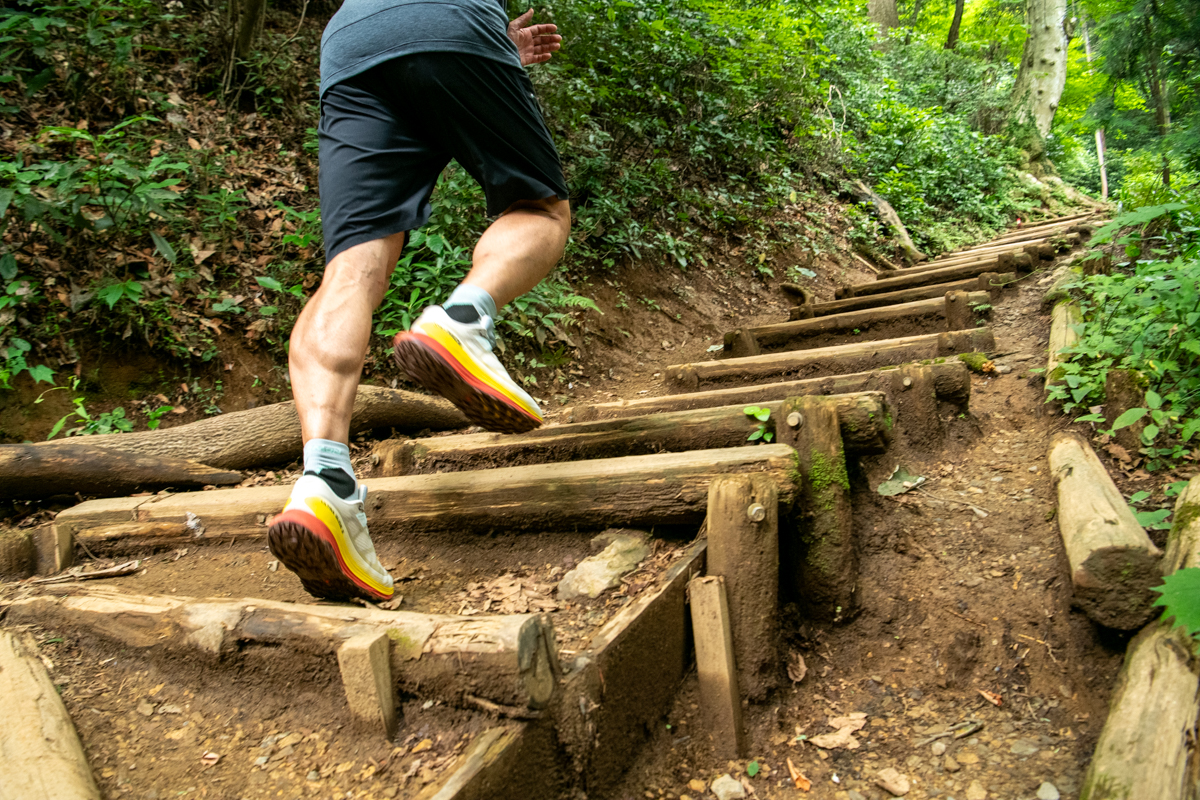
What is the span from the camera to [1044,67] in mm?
13664

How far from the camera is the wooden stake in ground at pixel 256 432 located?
282cm

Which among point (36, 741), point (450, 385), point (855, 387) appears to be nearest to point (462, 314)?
point (450, 385)

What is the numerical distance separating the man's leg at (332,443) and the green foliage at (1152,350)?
90.2 inches

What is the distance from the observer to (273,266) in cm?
405

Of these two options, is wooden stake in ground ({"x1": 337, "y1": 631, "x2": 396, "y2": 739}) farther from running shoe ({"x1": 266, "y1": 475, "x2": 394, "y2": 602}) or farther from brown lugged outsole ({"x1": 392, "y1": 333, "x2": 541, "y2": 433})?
brown lugged outsole ({"x1": 392, "y1": 333, "x2": 541, "y2": 433})

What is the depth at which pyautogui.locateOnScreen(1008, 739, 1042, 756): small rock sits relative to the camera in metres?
1.42

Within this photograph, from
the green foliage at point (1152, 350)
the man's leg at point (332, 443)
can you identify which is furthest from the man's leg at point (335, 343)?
the green foliage at point (1152, 350)

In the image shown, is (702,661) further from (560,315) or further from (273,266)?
(273,266)

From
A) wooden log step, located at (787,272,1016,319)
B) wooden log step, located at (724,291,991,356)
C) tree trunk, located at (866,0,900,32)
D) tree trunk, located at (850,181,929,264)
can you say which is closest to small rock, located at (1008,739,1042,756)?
wooden log step, located at (724,291,991,356)

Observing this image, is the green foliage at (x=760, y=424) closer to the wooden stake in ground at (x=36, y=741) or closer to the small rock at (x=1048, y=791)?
the small rock at (x=1048, y=791)

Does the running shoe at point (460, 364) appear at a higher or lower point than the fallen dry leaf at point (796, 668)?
higher

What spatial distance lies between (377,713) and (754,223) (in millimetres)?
6970

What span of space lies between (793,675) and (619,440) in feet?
2.93

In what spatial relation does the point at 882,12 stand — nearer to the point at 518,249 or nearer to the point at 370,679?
the point at 518,249
